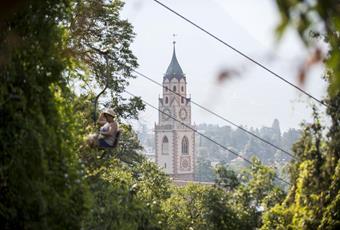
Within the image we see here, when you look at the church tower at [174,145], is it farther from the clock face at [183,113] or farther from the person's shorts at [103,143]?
the person's shorts at [103,143]

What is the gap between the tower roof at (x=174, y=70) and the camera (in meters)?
97.4

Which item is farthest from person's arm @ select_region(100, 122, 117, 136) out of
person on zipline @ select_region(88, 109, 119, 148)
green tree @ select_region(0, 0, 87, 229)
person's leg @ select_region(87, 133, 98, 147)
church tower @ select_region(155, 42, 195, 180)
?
church tower @ select_region(155, 42, 195, 180)

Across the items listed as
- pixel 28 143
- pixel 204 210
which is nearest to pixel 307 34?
pixel 28 143

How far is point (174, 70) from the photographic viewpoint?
101 meters

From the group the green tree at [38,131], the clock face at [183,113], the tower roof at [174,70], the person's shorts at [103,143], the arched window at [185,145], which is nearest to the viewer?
the green tree at [38,131]

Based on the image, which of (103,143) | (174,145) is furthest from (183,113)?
(103,143)

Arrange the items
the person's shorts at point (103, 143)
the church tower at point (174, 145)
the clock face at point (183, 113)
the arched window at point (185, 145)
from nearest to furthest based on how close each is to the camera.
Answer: the person's shorts at point (103, 143), the clock face at point (183, 113), the church tower at point (174, 145), the arched window at point (185, 145)

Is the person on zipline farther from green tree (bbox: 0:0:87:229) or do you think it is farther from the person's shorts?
green tree (bbox: 0:0:87:229)

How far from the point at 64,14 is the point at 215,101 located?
16.8 feet

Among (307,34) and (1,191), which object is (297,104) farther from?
(307,34)

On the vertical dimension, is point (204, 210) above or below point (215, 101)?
above

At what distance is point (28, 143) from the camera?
6.68m

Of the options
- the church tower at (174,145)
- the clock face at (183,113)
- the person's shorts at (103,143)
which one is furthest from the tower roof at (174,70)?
the person's shorts at (103,143)

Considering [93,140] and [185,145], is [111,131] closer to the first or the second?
[93,140]
